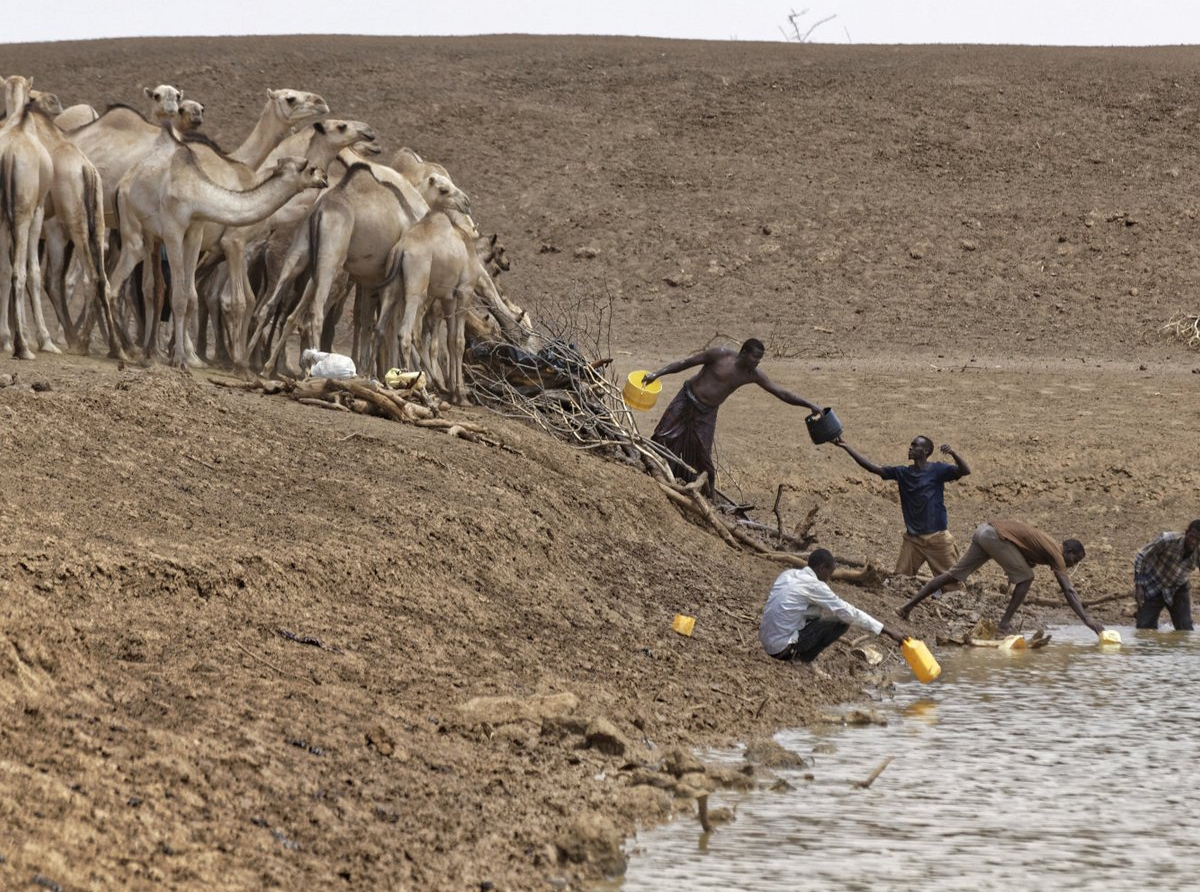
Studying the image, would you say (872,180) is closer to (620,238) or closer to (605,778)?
(620,238)

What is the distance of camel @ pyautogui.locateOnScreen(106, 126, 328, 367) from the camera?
1332 centimetres

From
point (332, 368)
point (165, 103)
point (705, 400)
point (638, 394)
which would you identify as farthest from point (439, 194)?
point (705, 400)

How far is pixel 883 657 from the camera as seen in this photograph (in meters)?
10.5

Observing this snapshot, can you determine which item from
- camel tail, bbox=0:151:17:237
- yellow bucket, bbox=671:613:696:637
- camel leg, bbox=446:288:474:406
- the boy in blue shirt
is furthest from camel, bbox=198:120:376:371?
yellow bucket, bbox=671:613:696:637

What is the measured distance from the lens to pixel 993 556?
12.5 metres

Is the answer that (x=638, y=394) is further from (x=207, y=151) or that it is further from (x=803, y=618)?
(x=803, y=618)

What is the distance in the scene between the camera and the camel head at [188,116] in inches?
641

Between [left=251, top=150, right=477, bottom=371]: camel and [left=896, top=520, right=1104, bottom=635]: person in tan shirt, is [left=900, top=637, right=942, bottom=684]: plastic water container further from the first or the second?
[left=251, top=150, right=477, bottom=371]: camel

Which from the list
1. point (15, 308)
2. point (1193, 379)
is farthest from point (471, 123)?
point (15, 308)

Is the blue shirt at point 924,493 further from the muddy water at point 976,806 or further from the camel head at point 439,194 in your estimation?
the camel head at point 439,194

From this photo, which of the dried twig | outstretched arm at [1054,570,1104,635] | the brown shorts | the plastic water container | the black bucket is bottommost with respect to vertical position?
outstretched arm at [1054,570,1104,635]

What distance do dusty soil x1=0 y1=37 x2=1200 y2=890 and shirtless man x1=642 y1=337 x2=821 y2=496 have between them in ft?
3.35

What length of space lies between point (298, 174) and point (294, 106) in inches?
98.3

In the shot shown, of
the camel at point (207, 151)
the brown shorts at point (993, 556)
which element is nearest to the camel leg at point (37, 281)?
the camel at point (207, 151)
